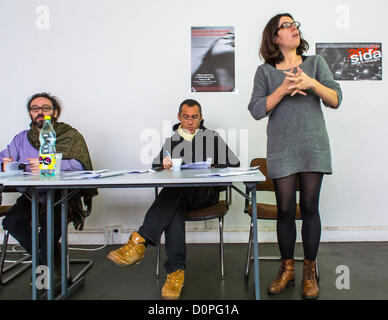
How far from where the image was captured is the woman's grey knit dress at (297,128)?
1.67 meters

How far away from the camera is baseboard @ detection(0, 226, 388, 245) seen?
2.89m

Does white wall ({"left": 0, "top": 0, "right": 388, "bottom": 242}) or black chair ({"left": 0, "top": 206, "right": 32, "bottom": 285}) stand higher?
white wall ({"left": 0, "top": 0, "right": 388, "bottom": 242})

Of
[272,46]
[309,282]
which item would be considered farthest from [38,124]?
[309,282]

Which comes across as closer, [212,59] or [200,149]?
[200,149]

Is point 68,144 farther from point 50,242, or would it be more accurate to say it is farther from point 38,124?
point 50,242

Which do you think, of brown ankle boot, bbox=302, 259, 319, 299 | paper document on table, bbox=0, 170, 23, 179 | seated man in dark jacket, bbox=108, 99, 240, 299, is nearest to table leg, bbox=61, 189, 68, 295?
paper document on table, bbox=0, 170, 23, 179

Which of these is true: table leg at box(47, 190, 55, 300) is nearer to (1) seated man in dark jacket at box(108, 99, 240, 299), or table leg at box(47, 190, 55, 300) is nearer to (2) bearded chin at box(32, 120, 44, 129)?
(1) seated man in dark jacket at box(108, 99, 240, 299)

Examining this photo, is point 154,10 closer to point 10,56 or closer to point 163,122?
point 163,122

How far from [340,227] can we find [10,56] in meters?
3.35

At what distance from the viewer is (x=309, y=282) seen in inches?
68.1

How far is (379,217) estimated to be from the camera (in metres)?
2.91

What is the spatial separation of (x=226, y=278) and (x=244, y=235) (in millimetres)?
869

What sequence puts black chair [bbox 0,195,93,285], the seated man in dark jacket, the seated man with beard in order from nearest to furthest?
the seated man in dark jacket → the seated man with beard → black chair [bbox 0,195,93,285]

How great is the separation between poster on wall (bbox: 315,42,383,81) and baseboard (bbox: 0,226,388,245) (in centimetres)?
136
